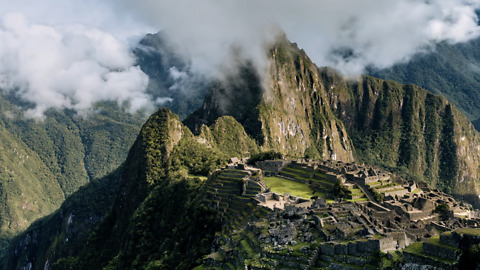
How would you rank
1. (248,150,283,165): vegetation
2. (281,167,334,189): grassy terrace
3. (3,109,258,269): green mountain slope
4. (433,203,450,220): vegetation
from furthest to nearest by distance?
(248,150,283,165): vegetation → (281,167,334,189): grassy terrace → (3,109,258,269): green mountain slope → (433,203,450,220): vegetation

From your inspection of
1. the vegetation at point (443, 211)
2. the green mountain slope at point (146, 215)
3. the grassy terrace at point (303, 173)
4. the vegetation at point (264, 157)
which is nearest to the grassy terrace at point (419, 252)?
the green mountain slope at point (146, 215)

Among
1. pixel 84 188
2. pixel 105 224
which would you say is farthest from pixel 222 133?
pixel 84 188

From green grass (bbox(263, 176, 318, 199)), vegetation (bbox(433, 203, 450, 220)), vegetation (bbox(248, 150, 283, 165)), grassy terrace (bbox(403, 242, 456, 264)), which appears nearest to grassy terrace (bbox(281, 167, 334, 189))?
green grass (bbox(263, 176, 318, 199))

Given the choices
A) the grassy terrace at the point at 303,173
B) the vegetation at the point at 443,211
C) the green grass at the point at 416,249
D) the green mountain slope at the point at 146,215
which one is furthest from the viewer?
the grassy terrace at the point at 303,173

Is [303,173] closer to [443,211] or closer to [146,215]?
[443,211]

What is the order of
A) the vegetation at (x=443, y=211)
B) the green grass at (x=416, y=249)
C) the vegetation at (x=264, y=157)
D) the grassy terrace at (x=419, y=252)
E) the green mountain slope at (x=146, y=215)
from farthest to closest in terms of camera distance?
1. the vegetation at (x=264, y=157)
2. the green mountain slope at (x=146, y=215)
3. the vegetation at (x=443, y=211)
4. the green grass at (x=416, y=249)
5. the grassy terrace at (x=419, y=252)

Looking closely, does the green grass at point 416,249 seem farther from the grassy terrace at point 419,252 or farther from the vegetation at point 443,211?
the vegetation at point 443,211

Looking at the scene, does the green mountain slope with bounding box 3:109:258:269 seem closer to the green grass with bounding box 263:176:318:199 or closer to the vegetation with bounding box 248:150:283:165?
the vegetation with bounding box 248:150:283:165

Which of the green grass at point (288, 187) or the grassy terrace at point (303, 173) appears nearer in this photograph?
the green grass at point (288, 187)

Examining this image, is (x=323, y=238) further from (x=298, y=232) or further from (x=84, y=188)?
(x=84, y=188)
